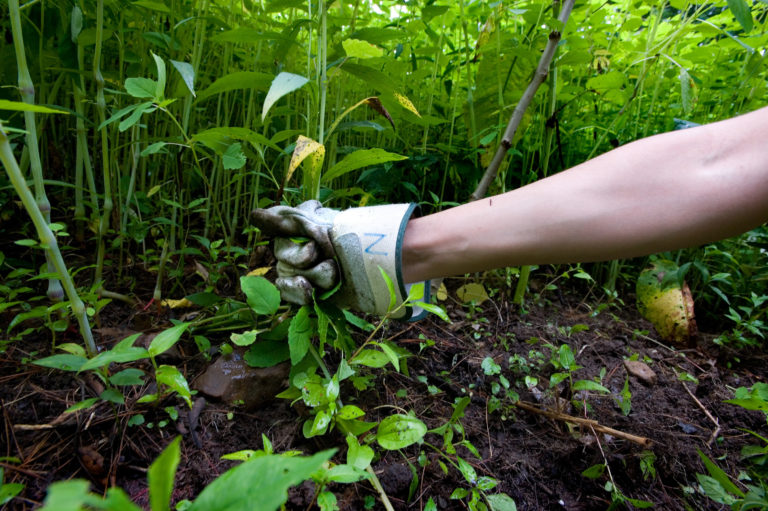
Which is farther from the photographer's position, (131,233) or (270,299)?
(131,233)

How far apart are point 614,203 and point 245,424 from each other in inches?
34.5

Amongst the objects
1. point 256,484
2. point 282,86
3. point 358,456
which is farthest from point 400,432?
point 282,86

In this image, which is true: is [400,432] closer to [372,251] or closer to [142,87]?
[372,251]

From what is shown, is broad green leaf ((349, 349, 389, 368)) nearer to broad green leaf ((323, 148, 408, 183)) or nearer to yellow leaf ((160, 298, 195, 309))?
broad green leaf ((323, 148, 408, 183))

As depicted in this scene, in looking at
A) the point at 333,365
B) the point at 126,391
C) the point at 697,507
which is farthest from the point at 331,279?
the point at 697,507

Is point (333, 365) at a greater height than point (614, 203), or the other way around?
point (614, 203)

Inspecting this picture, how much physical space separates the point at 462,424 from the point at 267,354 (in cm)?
49

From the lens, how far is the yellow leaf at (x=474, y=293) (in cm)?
150

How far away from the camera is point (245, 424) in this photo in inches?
34.6

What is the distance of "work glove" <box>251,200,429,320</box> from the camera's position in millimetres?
891

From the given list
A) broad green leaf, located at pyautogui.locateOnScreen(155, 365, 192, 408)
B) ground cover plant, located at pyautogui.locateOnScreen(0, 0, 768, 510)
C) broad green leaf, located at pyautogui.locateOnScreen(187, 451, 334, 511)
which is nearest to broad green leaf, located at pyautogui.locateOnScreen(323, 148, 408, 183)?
ground cover plant, located at pyautogui.locateOnScreen(0, 0, 768, 510)

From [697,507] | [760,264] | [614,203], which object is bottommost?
[697,507]

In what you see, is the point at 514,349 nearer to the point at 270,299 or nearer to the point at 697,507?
the point at 697,507

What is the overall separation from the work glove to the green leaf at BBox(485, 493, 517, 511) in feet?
1.31
